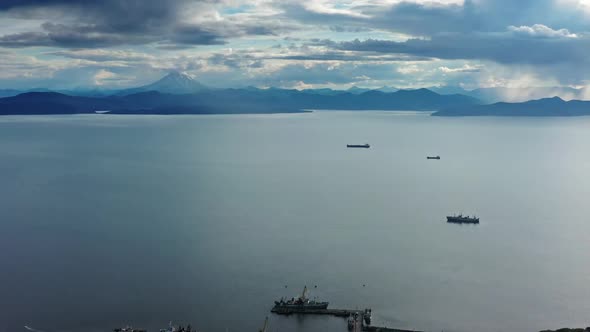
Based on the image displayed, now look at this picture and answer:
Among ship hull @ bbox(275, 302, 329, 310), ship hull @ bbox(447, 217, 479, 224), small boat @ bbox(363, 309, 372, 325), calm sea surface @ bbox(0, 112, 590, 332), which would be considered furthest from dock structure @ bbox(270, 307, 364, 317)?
ship hull @ bbox(447, 217, 479, 224)

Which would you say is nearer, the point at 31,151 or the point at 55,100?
the point at 31,151

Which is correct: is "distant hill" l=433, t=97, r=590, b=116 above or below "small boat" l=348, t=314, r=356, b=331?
above

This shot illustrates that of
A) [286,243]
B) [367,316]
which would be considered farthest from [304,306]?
[286,243]

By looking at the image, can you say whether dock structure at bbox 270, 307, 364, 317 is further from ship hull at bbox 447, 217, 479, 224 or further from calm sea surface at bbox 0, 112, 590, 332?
ship hull at bbox 447, 217, 479, 224

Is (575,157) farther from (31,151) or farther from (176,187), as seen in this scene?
(31,151)

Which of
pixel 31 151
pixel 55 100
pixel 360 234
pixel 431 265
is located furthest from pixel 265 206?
pixel 55 100

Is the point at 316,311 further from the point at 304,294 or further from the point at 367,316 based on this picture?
the point at 367,316

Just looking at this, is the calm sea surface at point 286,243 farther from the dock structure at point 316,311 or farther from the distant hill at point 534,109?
the distant hill at point 534,109
